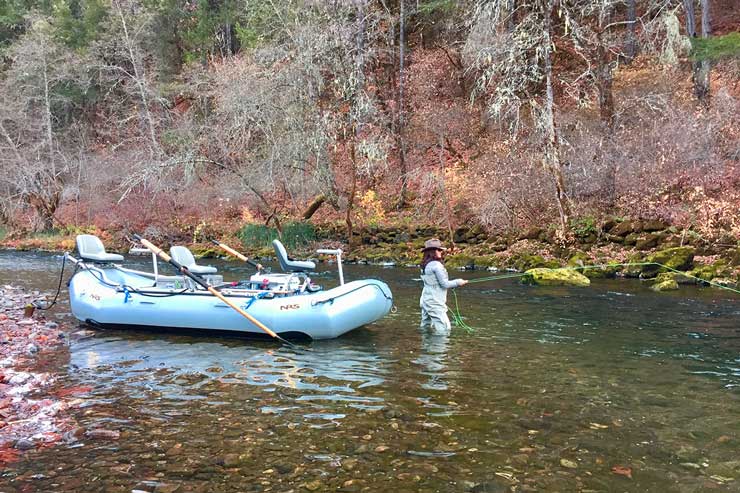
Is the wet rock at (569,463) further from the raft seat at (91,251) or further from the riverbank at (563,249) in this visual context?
the raft seat at (91,251)

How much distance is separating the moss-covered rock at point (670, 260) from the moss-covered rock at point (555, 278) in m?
1.70

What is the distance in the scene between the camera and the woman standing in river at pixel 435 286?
902cm

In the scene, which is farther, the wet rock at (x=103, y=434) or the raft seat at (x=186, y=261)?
the raft seat at (x=186, y=261)

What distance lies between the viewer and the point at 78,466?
4.65 metres

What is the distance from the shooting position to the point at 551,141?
17656 millimetres

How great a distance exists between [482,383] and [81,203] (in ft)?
93.5

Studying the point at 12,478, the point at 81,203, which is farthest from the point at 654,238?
the point at 81,203

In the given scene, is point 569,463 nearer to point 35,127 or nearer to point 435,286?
point 435,286

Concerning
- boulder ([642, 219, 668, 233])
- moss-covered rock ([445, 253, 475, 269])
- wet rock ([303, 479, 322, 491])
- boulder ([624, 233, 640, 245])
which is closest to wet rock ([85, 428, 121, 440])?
wet rock ([303, 479, 322, 491])

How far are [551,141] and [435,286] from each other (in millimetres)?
10198

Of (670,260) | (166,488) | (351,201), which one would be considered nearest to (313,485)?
(166,488)

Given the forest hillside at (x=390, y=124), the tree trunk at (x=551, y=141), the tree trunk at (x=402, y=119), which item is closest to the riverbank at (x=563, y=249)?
the forest hillside at (x=390, y=124)

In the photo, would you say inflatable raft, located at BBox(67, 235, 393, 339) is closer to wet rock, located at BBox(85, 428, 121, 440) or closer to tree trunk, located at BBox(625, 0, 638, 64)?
wet rock, located at BBox(85, 428, 121, 440)

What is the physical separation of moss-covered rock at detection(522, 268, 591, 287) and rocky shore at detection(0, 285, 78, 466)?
33.1ft
